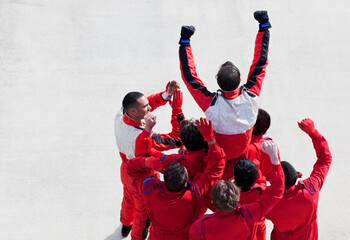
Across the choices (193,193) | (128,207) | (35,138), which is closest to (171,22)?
(35,138)

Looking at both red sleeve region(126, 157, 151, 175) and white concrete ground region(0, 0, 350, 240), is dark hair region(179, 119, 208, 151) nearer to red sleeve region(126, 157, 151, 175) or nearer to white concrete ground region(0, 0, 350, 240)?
red sleeve region(126, 157, 151, 175)

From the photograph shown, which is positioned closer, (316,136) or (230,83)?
(230,83)

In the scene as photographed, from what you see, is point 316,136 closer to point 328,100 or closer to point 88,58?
point 328,100

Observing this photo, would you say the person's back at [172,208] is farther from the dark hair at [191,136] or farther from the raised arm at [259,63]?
the raised arm at [259,63]

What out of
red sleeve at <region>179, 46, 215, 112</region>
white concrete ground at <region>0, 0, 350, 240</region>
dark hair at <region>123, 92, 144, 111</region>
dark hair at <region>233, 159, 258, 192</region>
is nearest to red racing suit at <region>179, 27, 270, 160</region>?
red sleeve at <region>179, 46, 215, 112</region>

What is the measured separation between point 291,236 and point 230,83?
4.34 feet

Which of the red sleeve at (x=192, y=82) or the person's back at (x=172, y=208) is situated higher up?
the red sleeve at (x=192, y=82)

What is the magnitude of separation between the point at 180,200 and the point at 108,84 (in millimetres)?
3093

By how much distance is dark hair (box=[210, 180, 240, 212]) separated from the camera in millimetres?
2711

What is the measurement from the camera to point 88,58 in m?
6.00

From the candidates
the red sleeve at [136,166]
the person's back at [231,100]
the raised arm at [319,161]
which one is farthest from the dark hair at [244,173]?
the red sleeve at [136,166]

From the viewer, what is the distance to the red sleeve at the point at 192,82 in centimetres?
313

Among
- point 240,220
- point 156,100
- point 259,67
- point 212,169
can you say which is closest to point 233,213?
point 240,220

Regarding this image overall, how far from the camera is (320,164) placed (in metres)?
3.22
